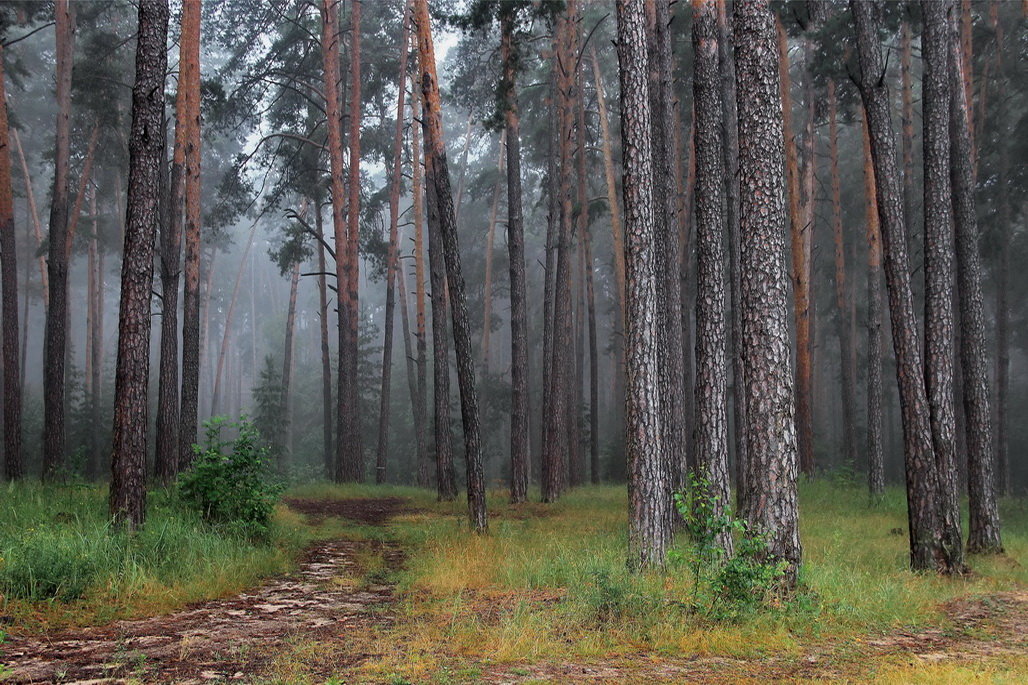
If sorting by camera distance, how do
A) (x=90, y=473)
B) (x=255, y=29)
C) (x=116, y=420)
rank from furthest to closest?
(x=90, y=473), (x=255, y=29), (x=116, y=420)

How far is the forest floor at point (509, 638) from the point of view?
4.71m

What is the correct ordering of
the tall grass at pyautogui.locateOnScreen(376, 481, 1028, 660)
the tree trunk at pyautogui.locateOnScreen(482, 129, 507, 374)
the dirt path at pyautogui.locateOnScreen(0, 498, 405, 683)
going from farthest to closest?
the tree trunk at pyautogui.locateOnScreen(482, 129, 507, 374) < the tall grass at pyautogui.locateOnScreen(376, 481, 1028, 660) < the dirt path at pyautogui.locateOnScreen(0, 498, 405, 683)

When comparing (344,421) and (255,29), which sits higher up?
(255,29)

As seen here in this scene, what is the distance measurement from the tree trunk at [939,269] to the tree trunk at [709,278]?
2.69m

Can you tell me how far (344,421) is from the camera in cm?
1958

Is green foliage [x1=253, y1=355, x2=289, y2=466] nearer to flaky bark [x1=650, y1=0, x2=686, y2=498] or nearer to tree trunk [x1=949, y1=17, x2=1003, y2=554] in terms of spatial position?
flaky bark [x1=650, y1=0, x2=686, y2=498]

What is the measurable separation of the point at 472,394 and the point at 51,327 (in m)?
9.44

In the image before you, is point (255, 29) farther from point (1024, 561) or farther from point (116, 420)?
point (1024, 561)

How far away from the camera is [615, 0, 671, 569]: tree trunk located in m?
7.79

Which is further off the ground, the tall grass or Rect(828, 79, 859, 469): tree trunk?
Rect(828, 79, 859, 469): tree trunk

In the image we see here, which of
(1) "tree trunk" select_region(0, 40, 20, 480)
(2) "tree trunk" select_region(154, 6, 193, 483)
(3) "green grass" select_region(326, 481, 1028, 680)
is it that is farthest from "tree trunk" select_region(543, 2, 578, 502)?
(1) "tree trunk" select_region(0, 40, 20, 480)

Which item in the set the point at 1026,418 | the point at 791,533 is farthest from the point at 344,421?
the point at 1026,418

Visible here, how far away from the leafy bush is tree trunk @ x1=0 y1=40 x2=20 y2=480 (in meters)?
6.51

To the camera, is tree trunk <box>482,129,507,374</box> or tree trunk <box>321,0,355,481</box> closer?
tree trunk <box>321,0,355,481</box>
